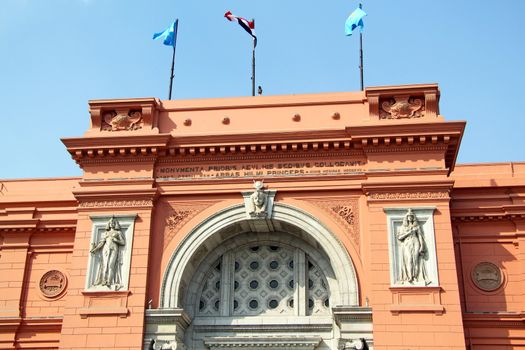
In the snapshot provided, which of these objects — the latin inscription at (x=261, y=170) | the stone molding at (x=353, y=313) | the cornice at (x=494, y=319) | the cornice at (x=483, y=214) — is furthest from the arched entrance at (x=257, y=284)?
the cornice at (x=483, y=214)

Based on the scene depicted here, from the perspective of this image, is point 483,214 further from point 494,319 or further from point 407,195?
point 494,319

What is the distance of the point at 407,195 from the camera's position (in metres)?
18.6

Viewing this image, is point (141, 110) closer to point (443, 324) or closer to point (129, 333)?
point (129, 333)

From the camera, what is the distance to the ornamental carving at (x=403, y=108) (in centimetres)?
1936

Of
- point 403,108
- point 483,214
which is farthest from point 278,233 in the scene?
point 483,214

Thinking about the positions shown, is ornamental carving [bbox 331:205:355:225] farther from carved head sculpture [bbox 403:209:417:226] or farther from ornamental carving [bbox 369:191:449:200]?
carved head sculpture [bbox 403:209:417:226]

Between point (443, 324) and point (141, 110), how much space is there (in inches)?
386

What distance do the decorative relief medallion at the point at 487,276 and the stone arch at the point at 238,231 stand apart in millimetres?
3567

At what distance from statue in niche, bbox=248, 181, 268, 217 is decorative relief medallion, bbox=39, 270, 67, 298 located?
6070mm

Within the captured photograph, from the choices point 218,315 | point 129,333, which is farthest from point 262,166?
point 129,333

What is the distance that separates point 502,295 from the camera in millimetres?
19031

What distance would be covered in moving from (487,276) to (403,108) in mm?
4968

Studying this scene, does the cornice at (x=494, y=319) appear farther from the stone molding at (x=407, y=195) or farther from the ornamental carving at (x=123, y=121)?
the ornamental carving at (x=123, y=121)

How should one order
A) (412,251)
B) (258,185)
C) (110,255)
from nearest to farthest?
1. (412,251)
2. (110,255)
3. (258,185)
